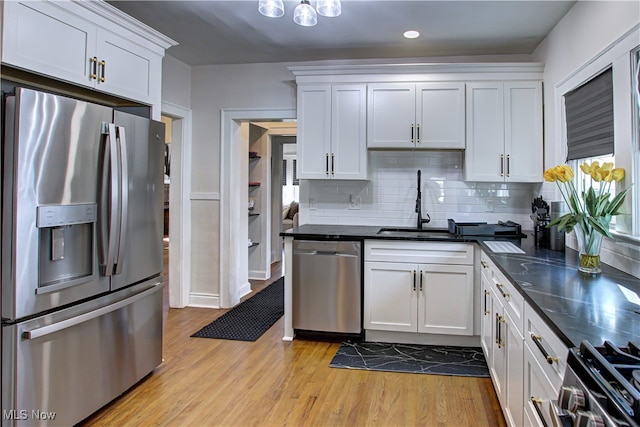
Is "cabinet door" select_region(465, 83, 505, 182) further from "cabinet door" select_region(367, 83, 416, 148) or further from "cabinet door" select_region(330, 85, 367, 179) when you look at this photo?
"cabinet door" select_region(330, 85, 367, 179)

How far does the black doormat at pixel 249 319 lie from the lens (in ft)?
12.1

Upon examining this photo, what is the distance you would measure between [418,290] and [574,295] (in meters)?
1.80

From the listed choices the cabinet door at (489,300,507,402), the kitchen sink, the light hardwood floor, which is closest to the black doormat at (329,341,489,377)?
the light hardwood floor

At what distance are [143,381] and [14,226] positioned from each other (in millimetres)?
1449

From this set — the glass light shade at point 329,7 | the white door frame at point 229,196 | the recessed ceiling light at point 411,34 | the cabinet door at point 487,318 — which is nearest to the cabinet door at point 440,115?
the recessed ceiling light at point 411,34

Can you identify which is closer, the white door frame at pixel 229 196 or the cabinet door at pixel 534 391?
the cabinet door at pixel 534 391

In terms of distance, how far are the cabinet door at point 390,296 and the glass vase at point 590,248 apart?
4.63 ft

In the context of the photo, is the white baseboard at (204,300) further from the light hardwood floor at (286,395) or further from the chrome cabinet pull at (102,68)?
the chrome cabinet pull at (102,68)

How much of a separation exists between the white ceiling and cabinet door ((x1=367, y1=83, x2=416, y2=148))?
431 millimetres

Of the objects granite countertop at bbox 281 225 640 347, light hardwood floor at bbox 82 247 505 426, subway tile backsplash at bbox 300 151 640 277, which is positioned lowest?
light hardwood floor at bbox 82 247 505 426

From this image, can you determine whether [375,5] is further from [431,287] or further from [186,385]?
[186,385]

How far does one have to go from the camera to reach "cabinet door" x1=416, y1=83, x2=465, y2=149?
144 inches

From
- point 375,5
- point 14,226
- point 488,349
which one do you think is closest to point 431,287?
point 488,349

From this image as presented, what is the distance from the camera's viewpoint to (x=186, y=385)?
8.91 feet
